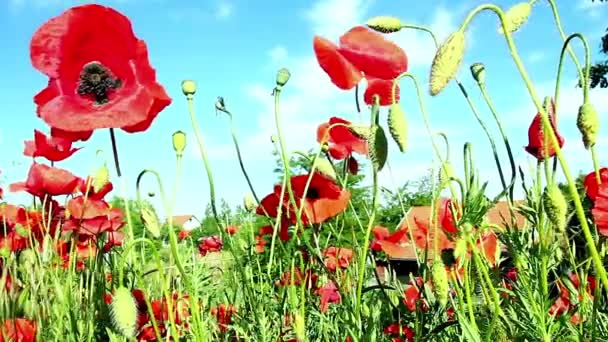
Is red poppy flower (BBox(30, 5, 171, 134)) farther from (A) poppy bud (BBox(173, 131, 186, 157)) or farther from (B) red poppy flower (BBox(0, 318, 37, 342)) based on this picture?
(B) red poppy flower (BBox(0, 318, 37, 342))

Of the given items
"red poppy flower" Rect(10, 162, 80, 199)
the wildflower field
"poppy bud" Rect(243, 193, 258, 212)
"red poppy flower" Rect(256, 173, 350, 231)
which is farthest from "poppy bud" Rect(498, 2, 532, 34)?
"red poppy flower" Rect(10, 162, 80, 199)

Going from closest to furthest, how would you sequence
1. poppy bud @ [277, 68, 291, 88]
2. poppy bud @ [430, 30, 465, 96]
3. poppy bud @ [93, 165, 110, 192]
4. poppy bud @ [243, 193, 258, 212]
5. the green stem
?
1. the green stem
2. poppy bud @ [430, 30, 465, 96]
3. poppy bud @ [277, 68, 291, 88]
4. poppy bud @ [93, 165, 110, 192]
5. poppy bud @ [243, 193, 258, 212]

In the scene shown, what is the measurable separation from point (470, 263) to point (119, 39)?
0.67 meters

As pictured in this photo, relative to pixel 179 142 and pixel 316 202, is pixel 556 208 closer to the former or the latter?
pixel 179 142

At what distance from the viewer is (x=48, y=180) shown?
2135 mm

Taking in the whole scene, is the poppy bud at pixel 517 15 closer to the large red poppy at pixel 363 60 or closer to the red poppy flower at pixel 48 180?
the large red poppy at pixel 363 60

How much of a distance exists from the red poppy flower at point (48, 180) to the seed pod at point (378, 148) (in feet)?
4.27

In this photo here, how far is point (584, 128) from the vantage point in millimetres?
953

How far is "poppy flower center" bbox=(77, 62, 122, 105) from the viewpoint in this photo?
4.17 feet

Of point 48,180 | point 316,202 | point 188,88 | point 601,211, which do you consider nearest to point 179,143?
point 188,88

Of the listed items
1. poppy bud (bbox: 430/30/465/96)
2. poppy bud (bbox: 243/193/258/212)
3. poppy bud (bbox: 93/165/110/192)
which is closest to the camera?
poppy bud (bbox: 430/30/465/96)

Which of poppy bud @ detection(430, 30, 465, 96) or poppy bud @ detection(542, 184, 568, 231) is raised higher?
poppy bud @ detection(430, 30, 465, 96)

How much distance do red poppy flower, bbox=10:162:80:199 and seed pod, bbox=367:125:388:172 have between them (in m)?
1.30

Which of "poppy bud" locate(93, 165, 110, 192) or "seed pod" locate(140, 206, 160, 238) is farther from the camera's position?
"poppy bud" locate(93, 165, 110, 192)
